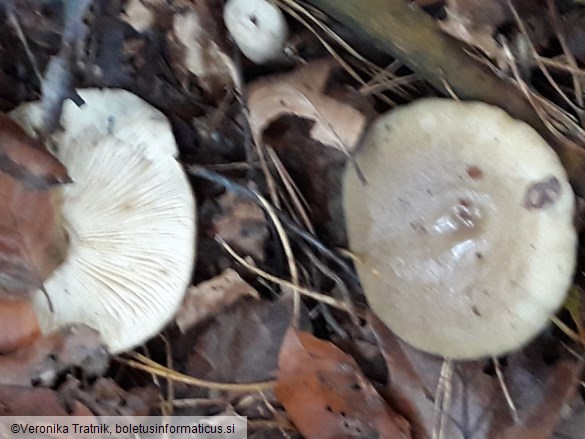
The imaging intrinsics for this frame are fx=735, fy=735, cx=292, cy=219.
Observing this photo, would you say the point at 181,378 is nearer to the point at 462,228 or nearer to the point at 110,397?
the point at 110,397

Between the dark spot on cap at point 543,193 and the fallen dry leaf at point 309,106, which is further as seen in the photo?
the fallen dry leaf at point 309,106

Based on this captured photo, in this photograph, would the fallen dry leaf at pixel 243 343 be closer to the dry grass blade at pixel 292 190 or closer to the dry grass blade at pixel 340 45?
the dry grass blade at pixel 292 190

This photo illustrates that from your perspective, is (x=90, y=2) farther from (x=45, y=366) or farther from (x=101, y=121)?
(x=45, y=366)

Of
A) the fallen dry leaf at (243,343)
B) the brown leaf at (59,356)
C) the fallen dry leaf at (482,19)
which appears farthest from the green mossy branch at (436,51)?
the brown leaf at (59,356)

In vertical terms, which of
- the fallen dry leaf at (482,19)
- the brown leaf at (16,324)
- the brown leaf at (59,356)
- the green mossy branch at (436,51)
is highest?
the fallen dry leaf at (482,19)

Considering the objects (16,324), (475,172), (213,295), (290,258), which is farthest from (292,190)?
(16,324)

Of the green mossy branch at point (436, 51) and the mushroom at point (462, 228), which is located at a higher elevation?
the green mossy branch at point (436, 51)
